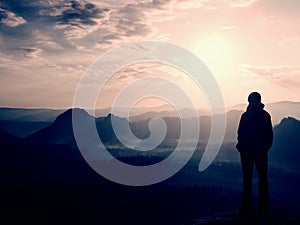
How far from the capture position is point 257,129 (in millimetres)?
21344


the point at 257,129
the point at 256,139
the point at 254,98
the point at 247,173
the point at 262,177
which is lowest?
the point at 262,177

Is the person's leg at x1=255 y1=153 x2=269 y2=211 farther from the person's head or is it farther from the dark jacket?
the person's head

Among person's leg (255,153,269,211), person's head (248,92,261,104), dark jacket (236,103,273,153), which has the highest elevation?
person's head (248,92,261,104)

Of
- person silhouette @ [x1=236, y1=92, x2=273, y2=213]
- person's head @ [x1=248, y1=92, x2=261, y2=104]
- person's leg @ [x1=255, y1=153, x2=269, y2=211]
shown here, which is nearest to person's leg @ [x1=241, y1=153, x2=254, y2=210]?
person silhouette @ [x1=236, y1=92, x2=273, y2=213]

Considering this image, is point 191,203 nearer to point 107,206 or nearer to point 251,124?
point 107,206

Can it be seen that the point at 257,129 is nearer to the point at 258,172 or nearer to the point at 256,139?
the point at 256,139

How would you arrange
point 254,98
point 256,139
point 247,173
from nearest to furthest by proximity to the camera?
point 254,98
point 256,139
point 247,173

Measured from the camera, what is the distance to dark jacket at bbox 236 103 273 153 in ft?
70.0

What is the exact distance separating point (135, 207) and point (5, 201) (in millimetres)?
54235

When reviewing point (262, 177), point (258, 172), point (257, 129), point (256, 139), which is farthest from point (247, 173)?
point (257, 129)

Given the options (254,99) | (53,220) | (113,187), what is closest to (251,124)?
(254,99)

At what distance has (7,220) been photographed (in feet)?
463

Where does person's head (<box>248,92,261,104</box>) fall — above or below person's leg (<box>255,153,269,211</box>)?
above

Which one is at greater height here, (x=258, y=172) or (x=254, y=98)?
(x=254, y=98)
